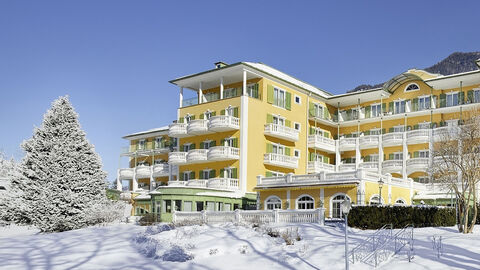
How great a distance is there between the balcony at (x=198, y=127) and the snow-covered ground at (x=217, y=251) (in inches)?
808

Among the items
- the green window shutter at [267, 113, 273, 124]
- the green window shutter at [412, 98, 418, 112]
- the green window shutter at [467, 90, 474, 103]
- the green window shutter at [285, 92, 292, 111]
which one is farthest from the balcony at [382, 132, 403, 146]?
the green window shutter at [267, 113, 273, 124]

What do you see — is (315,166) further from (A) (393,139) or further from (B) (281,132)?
(A) (393,139)

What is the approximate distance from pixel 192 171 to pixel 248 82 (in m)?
10.2

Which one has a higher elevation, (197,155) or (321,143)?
(321,143)

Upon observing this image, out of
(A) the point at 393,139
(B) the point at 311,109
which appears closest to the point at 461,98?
(A) the point at 393,139

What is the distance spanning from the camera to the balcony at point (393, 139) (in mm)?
50781

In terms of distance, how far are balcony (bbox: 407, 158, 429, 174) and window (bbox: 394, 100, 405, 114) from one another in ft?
23.5

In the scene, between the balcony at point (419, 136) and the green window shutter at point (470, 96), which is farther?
the balcony at point (419, 136)

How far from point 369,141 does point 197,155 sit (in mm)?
17706

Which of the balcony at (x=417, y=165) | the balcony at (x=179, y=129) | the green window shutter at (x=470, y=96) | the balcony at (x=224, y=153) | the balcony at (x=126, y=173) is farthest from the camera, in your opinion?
the balcony at (x=126, y=173)

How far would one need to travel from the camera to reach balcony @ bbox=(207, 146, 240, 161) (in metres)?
46.4

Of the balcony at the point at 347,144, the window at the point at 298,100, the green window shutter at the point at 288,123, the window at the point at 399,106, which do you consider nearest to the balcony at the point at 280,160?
the green window shutter at the point at 288,123

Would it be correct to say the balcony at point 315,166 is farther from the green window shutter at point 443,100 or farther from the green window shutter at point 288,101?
the green window shutter at point 443,100

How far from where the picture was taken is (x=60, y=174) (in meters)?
33.9
